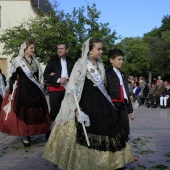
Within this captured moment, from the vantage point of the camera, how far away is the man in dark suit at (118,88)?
16.0ft

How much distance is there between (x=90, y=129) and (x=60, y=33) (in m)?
20.4

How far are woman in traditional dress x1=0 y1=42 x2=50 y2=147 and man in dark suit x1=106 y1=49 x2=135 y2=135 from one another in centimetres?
222

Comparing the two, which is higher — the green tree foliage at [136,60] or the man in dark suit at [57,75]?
the green tree foliage at [136,60]

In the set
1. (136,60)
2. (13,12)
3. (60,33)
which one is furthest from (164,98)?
(136,60)

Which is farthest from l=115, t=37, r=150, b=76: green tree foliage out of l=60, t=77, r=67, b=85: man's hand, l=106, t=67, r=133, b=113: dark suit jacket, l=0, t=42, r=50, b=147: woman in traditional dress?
l=106, t=67, r=133, b=113: dark suit jacket

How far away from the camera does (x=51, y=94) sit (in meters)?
6.70

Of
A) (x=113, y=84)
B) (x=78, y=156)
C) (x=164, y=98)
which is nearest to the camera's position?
(x=78, y=156)

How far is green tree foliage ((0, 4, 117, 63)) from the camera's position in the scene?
23.7 meters

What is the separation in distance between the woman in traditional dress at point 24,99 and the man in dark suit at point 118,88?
222cm

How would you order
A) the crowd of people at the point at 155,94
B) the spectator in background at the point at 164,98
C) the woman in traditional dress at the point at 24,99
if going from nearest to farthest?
the woman in traditional dress at the point at 24,99, the spectator in background at the point at 164,98, the crowd of people at the point at 155,94

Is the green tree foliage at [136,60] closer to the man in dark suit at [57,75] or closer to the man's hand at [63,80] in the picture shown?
the man in dark suit at [57,75]

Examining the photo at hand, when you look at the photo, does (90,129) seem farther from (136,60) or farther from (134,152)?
(136,60)

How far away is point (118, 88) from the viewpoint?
4918 mm

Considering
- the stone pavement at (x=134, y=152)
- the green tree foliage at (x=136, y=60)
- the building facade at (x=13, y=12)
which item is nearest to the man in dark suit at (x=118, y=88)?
the stone pavement at (x=134, y=152)
